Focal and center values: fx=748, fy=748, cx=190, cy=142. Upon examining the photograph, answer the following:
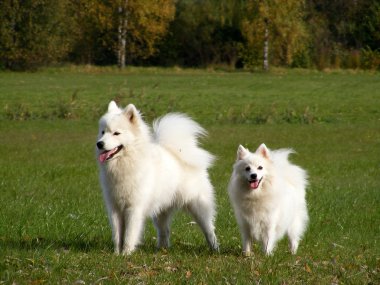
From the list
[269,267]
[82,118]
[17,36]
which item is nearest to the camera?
[269,267]

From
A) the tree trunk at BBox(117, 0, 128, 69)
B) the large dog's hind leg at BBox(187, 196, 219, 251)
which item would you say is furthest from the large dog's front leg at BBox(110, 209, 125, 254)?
the tree trunk at BBox(117, 0, 128, 69)

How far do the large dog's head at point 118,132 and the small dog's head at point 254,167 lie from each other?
3.59 feet

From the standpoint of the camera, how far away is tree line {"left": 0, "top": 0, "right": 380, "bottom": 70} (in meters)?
57.3

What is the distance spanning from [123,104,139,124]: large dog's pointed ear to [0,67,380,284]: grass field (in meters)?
1.35

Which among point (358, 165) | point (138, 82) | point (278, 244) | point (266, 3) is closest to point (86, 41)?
point (266, 3)

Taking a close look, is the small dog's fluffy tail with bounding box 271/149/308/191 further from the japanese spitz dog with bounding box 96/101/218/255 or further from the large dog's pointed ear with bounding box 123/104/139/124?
the large dog's pointed ear with bounding box 123/104/139/124

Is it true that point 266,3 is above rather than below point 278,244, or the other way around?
above

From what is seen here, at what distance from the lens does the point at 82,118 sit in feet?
89.0

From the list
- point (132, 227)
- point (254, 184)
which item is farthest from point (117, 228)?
point (254, 184)

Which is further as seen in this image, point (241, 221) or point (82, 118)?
point (82, 118)

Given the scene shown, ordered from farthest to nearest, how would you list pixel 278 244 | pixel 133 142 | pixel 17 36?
pixel 17 36 → pixel 278 244 → pixel 133 142

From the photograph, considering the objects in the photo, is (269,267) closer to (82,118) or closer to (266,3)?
(82,118)

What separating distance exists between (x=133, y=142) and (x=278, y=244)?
2.54 metres

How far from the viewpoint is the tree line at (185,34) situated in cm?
5728
